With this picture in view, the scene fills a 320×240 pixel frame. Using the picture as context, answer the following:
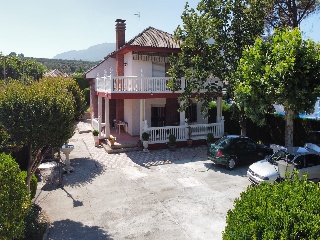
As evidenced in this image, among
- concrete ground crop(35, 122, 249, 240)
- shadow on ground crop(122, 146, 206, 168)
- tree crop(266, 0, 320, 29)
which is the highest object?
tree crop(266, 0, 320, 29)

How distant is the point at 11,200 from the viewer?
279 inches

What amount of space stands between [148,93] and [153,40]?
457cm

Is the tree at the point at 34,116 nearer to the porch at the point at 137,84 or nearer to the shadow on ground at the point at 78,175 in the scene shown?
the shadow on ground at the point at 78,175

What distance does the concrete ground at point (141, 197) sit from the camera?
9648mm

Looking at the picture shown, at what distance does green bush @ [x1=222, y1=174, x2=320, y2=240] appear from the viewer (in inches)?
179

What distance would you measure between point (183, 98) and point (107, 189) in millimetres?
8254

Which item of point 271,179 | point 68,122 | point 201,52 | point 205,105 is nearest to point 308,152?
point 271,179

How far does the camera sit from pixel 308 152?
13.3 metres

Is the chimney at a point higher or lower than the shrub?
higher

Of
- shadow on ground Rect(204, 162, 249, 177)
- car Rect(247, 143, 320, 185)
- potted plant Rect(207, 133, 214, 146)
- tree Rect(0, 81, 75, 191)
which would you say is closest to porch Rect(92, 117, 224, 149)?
potted plant Rect(207, 133, 214, 146)

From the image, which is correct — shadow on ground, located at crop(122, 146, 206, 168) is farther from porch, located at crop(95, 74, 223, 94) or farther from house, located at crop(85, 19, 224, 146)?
porch, located at crop(95, 74, 223, 94)

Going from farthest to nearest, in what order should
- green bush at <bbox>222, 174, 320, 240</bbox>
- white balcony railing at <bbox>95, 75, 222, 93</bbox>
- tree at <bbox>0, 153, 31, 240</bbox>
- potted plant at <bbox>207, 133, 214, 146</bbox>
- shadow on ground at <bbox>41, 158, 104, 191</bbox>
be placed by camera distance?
potted plant at <bbox>207, 133, 214, 146</bbox>, white balcony railing at <bbox>95, 75, 222, 93</bbox>, shadow on ground at <bbox>41, 158, 104, 191</bbox>, tree at <bbox>0, 153, 31, 240</bbox>, green bush at <bbox>222, 174, 320, 240</bbox>

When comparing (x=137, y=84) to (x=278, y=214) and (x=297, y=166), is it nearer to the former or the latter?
(x=297, y=166)

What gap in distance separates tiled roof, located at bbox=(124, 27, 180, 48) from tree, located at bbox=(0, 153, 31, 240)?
14.7m
